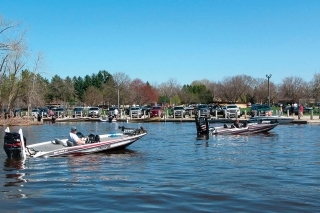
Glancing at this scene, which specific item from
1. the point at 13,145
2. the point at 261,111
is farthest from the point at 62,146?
the point at 261,111

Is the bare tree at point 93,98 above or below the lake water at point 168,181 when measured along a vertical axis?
above

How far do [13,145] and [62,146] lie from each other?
9.87ft

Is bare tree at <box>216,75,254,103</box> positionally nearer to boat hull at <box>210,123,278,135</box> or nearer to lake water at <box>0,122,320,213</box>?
boat hull at <box>210,123,278,135</box>

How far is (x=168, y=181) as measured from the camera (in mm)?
14898

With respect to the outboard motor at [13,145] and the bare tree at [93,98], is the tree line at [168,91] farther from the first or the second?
the outboard motor at [13,145]

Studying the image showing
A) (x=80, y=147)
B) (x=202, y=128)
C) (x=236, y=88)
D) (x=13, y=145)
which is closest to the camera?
(x=13, y=145)

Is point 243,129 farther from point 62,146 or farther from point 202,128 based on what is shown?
point 62,146

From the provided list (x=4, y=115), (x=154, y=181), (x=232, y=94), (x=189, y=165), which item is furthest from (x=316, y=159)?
(x=232, y=94)

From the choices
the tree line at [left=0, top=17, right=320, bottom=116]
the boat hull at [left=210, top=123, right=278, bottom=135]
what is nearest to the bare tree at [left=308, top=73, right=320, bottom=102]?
the tree line at [left=0, top=17, right=320, bottom=116]

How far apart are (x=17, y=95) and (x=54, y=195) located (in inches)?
2093

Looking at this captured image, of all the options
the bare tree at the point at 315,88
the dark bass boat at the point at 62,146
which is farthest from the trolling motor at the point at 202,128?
the bare tree at the point at 315,88

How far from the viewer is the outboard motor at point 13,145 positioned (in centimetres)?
1925

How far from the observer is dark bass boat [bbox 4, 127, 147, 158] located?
19328 millimetres

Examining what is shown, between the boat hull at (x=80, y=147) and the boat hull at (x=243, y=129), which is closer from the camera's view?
the boat hull at (x=80, y=147)
